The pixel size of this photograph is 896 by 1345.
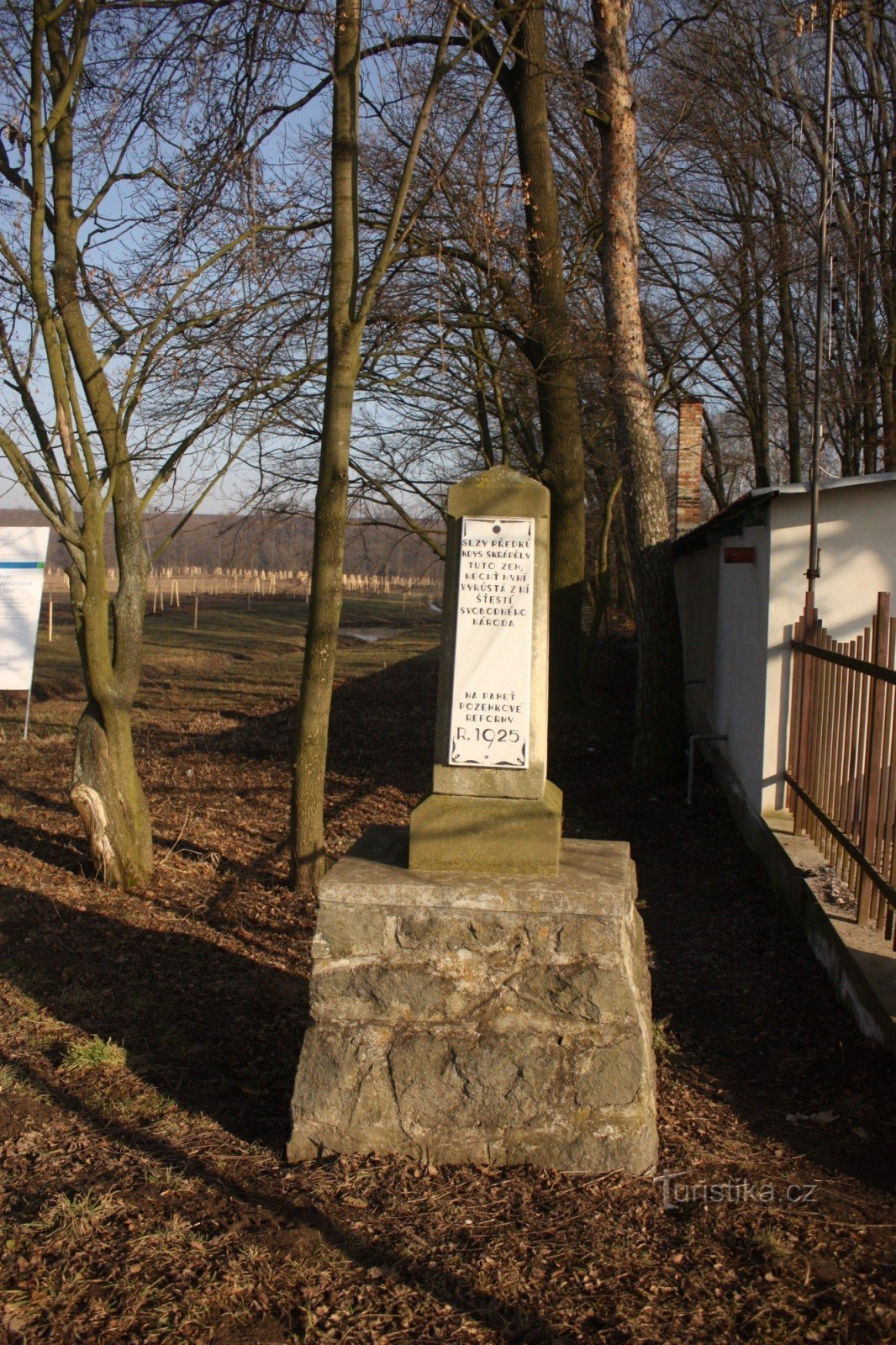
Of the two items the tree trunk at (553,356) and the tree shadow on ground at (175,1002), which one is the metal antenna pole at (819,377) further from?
the tree shadow on ground at (175,1002)

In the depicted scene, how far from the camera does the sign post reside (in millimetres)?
12898

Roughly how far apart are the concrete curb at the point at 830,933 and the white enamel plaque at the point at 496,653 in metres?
1.87

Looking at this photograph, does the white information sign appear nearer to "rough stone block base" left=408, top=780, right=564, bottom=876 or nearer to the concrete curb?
the concrete curb

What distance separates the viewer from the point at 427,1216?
3332 mm

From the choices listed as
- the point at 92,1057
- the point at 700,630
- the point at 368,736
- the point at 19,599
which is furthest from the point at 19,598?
the point at 92,1057

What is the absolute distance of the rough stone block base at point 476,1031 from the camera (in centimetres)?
363

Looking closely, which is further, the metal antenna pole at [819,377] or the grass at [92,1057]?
the metal antenna pole at [819,377]

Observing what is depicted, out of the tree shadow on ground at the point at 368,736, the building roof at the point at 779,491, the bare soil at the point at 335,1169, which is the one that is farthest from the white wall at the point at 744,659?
the tree shadow on ground at the point at 368,736

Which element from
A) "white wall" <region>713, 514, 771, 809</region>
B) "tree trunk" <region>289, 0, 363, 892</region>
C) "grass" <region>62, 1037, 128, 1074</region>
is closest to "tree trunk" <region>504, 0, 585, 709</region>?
"white wall" <region>713, 514, 771, 809</region>

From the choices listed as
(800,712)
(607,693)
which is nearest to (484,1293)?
(800,712)

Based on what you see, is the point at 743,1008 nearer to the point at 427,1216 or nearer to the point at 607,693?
the point at 427,1216

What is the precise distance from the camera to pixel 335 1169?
141 inches

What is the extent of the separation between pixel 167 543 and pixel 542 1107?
5.00 metres

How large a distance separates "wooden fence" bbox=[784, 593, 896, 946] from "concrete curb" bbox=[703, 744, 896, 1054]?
4.3 inches
